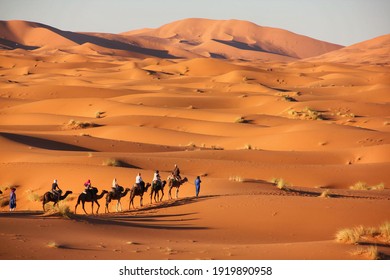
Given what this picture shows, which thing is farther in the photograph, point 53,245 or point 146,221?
point 146,221

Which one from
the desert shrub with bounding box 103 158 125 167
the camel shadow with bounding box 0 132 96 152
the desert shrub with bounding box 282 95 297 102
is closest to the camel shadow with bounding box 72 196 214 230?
the desert shrub with bounding box 103 158 125 167

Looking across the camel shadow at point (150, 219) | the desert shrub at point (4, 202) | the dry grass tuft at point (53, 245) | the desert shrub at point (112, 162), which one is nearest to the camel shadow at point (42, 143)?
the desert shrub at point (112, 162)

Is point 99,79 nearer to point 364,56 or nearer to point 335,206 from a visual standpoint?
point 335,206

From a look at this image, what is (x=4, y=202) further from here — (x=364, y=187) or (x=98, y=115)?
(x=98, y=115)

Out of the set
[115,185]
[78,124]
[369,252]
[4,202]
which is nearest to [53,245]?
[369,252]

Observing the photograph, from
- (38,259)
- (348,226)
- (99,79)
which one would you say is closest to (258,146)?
(348,226)

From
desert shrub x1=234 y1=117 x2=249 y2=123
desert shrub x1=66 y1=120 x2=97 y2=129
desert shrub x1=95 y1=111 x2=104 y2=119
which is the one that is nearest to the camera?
desert shrub x1=66 y1=120 x2=97 y2=129

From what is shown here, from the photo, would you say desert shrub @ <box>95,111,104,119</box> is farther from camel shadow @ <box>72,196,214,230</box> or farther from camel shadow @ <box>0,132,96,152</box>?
camel shadow @ <box>72,196,214,230</box>

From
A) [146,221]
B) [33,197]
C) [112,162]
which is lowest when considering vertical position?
[146,221]

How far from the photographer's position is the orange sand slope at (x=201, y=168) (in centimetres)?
1391

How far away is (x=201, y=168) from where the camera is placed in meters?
29.0

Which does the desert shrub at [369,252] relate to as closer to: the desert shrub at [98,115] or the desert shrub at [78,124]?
the desert shrub at [78,124]

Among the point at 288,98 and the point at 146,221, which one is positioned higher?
the point at 288,98

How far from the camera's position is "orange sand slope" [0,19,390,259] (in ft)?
45.6
